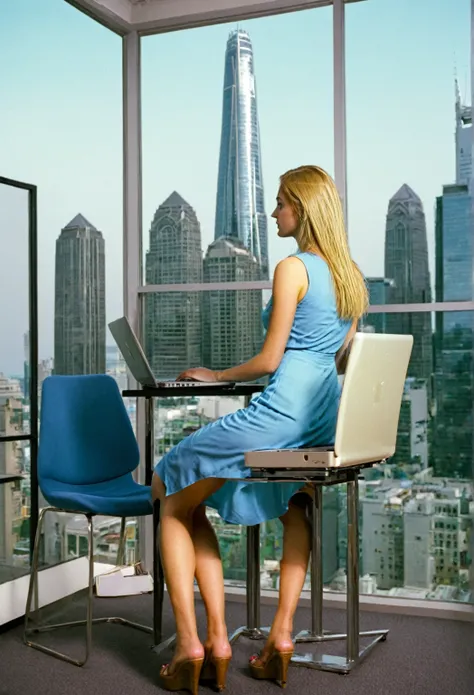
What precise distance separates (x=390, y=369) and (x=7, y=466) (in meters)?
1.55

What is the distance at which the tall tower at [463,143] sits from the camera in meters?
3.84

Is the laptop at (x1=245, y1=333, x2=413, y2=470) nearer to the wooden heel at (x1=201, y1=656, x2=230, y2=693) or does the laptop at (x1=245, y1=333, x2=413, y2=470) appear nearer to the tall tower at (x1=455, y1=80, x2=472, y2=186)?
the wooden heel at (x1=201, y1=656, x2=230, y2=693)

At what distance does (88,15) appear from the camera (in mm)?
4266

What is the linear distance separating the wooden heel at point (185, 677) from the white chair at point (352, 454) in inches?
17.6

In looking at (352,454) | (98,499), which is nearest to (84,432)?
(98,499)

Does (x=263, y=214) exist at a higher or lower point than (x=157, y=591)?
higher

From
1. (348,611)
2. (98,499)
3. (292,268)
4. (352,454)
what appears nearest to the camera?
(352,454)

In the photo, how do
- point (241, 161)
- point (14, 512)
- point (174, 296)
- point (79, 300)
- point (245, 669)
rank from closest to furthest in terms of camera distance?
point (245, 669)
point (14, 512)
point (79, 300)
point (241, 161)
point (174, 296)

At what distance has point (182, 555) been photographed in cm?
288

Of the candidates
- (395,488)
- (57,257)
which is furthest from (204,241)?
(395,488)

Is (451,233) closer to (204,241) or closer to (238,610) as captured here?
(204,241)

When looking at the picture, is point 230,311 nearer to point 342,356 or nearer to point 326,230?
point 342,356

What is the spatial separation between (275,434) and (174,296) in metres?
1.67

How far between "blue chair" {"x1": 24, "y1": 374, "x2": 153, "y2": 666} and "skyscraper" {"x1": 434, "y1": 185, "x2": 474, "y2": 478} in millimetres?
1272
